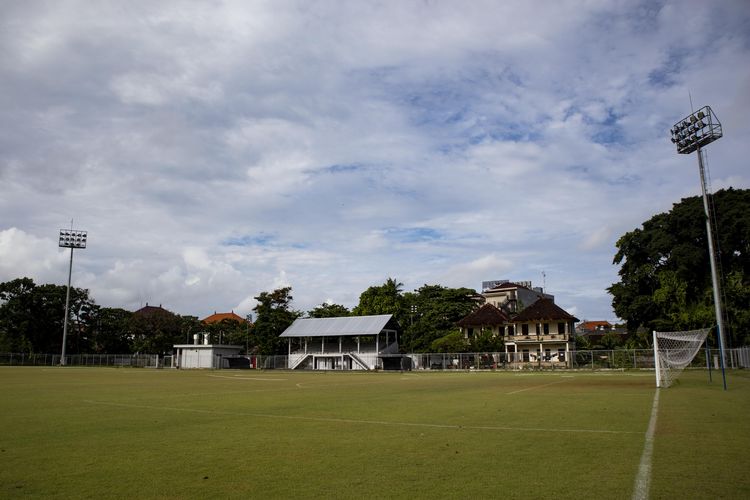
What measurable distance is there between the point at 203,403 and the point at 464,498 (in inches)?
553

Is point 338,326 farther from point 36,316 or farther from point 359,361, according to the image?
point 36,316

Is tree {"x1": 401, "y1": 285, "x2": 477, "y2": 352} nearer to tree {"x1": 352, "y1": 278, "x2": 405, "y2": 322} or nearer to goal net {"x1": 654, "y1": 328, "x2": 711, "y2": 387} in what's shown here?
tree {"x1": 352, "y1": 278, "x2": 405, "y2": 322}

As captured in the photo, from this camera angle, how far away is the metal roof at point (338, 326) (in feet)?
236

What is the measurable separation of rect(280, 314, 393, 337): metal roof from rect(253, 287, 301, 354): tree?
4.26 meters

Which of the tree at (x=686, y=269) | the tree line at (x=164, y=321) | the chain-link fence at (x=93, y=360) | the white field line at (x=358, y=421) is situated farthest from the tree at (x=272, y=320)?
the white field line at (x=358, y=421)

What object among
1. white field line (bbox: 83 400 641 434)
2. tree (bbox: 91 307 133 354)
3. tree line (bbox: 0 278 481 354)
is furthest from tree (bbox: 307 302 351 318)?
white field line (bbox: 83 400 641 434)

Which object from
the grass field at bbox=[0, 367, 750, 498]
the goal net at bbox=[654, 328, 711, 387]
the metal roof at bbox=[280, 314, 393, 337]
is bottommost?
the grass field at bbox=[0, 367, 750, 498]

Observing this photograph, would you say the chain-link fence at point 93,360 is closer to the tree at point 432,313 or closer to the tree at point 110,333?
the tree at point 110,333

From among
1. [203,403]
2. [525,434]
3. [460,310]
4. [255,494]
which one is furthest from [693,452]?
[460,310]

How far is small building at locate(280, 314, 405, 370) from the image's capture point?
71562mm

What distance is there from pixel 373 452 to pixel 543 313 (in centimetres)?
6358

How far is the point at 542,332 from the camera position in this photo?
6962cm

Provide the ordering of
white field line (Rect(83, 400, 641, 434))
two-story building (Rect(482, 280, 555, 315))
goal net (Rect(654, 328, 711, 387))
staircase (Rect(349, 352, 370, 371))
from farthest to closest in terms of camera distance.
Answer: two-story building (Rect(482, 280, 555, 315))
staircase (Rect(349, 352, 370, 371))
goal net (Rect(654, 328, 711, 387))
white field line (Rect(83, 400, 641, 434))

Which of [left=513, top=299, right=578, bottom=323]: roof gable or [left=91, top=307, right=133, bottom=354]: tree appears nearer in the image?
[left=513, top=299, right=578, bottom=323]: roof gable
